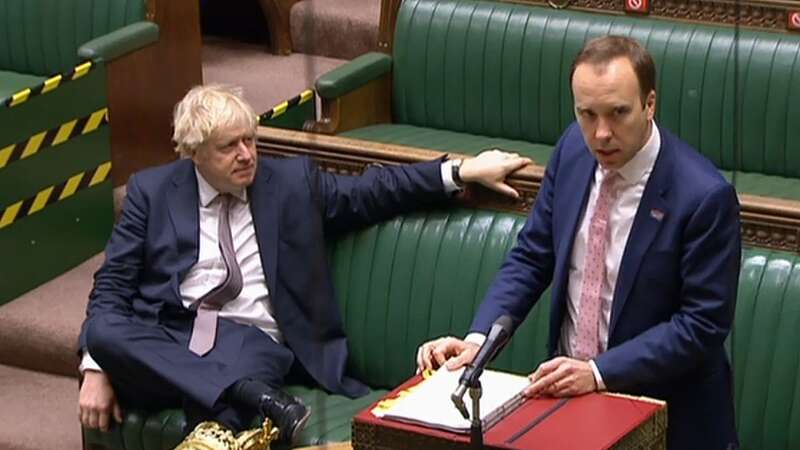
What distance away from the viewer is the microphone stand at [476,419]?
212 centimetres

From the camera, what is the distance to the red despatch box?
2268mm

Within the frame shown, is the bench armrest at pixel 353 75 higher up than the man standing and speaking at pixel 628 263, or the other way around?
the man standing and speaking at pixel 628 263

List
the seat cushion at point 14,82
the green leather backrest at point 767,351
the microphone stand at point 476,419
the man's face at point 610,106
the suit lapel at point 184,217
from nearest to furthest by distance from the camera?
the microphone stand at point 476,419, the man's face at point 610,106, the green leather backrest at point 767,351, the suit lapel at point 184,217, the seat cushion at point 14,82

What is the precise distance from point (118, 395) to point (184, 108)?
1.81 feet

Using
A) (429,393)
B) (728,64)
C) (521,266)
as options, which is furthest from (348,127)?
(429,393)

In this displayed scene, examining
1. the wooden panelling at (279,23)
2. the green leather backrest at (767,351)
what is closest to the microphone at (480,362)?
the green leather backrest at (767,351)

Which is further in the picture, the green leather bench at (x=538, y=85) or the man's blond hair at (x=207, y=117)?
the green leather bench at (x=538, y=85)

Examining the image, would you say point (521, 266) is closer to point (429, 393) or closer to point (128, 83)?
point (429, 393)

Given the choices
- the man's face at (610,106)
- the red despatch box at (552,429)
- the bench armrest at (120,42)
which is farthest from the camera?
the bench armrest at (120,42)

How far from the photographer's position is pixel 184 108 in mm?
3475

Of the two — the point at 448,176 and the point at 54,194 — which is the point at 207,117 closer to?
the point at 448,176

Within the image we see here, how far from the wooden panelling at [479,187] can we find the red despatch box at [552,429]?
0.82 m

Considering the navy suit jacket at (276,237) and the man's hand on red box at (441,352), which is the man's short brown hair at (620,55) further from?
the navy suit jacket at (276,237)

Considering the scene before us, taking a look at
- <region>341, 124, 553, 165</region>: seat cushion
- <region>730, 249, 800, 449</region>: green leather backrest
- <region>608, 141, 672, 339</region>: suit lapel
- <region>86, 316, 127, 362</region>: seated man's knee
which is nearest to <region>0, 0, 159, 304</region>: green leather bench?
<region>341, 124, 553, 165</region>: seat cushion
